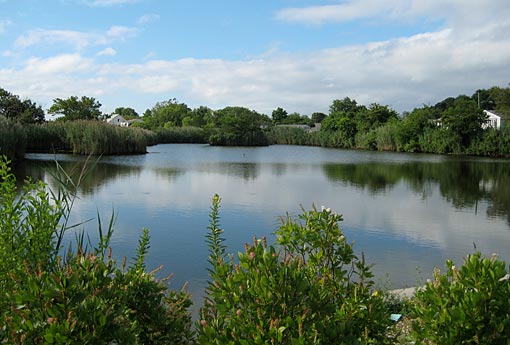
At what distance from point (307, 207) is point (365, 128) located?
37.5m

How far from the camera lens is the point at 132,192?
1347cm

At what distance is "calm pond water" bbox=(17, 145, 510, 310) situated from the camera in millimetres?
7051

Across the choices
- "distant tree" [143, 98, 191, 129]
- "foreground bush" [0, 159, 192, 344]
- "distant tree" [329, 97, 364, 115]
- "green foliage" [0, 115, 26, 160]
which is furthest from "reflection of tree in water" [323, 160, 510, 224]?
"distant tree" [143, 98, 191, 129]

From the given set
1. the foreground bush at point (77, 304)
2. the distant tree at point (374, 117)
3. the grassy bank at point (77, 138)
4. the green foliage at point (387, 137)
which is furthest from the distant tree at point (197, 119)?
the foreground bush at point (77, 304)

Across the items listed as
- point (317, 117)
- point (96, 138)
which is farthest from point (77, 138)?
point (317, 117)

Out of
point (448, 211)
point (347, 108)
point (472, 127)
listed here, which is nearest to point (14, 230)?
point (448, 211)

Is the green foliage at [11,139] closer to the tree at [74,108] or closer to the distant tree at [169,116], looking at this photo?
the tree at [74,108]

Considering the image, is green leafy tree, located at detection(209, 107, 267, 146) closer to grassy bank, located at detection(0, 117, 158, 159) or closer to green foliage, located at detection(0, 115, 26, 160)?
grassy bank, located at detection(0, 117, 158, 159)

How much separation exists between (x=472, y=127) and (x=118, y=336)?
123 ft

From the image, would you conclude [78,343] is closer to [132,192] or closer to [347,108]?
[132,192]

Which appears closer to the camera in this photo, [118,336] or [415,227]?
[118,336]

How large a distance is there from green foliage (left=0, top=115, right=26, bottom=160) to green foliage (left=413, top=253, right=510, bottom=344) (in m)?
19.4

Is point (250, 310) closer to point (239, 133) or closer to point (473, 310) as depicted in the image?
point (473, 310)

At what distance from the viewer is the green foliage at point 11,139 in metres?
18.8
